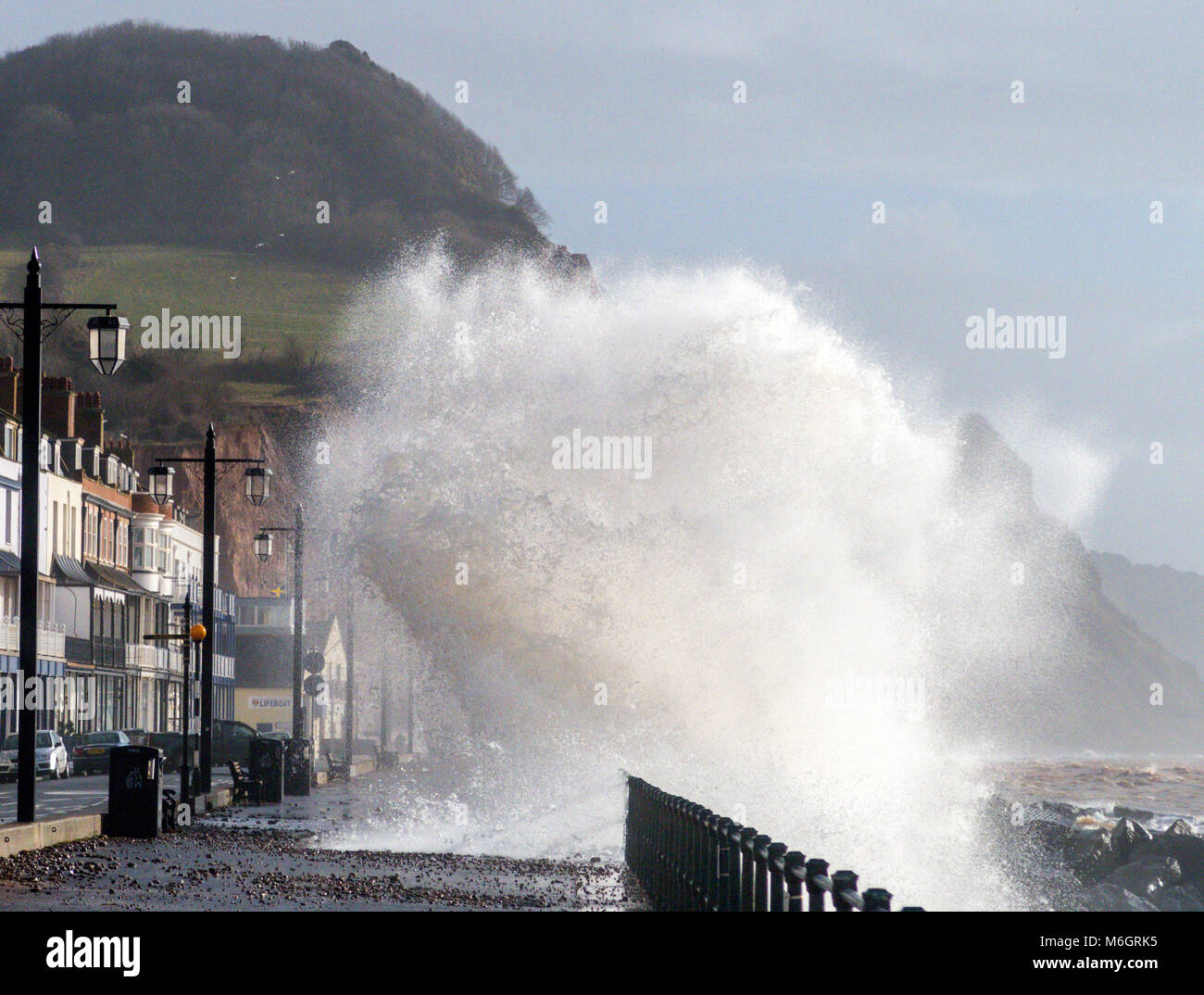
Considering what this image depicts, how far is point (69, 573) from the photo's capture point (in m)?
74.8

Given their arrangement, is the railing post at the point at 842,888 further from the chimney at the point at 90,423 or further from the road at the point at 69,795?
the chimney at the point at 90,423

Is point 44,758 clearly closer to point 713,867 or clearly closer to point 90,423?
point 90,423

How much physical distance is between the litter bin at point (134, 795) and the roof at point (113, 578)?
55181 mm

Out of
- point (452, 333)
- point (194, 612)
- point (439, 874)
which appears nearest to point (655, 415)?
point (452, 333)

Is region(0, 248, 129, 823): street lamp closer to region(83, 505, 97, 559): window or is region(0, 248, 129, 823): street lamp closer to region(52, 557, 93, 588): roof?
region(52, 557, 93, 588): roof

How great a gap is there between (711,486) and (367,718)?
11483 cm

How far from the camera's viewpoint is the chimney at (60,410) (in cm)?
8025

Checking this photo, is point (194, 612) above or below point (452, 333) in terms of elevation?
Result: below

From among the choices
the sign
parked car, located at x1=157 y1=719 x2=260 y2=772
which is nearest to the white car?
parked car, located at x1=157 y1=719 x2=260 y2=772

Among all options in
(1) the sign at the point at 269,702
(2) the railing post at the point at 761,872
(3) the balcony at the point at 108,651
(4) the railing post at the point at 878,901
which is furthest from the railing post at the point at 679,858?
(1) the sign at the point at 269,702

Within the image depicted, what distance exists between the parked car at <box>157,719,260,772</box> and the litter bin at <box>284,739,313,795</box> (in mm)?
15781

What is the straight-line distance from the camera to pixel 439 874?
19719 mm
